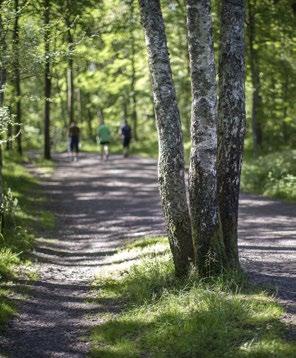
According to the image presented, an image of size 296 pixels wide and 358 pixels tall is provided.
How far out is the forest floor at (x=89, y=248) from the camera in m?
8.43

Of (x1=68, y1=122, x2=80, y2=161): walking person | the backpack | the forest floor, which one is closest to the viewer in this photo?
the forest floor

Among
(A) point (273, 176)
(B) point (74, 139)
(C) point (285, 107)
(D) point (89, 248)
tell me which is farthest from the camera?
(B) point (74, 139)

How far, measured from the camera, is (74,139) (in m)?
30.8

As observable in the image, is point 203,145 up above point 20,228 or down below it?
above

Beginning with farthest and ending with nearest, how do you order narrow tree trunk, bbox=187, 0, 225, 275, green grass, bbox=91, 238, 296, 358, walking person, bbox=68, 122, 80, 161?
walking person, bbox=68, 122, 80, 161 < narrow tree trunk, bbox=187, 0, 225, 275 < green grass, bbox=91, 238, 296, 358

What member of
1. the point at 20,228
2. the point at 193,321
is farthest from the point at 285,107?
the point at 193,321

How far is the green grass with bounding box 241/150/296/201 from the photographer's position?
742 inches

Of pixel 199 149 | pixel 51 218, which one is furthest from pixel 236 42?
pixel 51 218

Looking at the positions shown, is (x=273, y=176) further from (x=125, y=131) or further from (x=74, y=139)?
(x=74, y=139)

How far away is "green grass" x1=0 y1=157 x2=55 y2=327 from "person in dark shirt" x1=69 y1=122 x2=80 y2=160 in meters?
6.70

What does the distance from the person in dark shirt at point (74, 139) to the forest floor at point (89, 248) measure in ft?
16.7

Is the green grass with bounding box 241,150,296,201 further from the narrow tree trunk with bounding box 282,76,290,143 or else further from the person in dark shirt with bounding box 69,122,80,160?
the person in dark shirt with bounding box 69,122,80,160

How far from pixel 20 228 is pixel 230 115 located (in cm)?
731

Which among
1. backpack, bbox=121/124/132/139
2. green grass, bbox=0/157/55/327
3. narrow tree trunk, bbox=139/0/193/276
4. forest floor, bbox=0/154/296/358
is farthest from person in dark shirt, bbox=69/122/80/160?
narrow tree trunk, bbox=139/0/193/276
